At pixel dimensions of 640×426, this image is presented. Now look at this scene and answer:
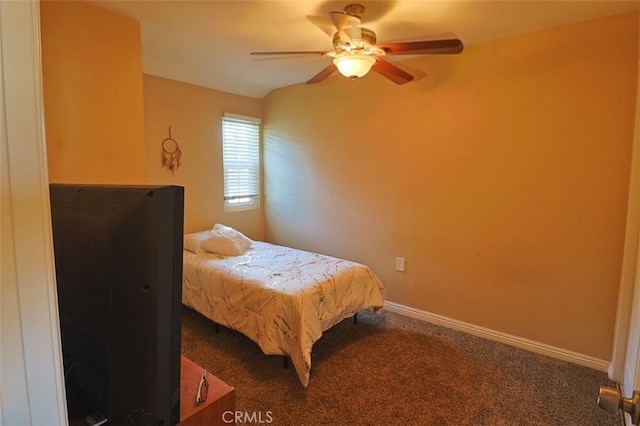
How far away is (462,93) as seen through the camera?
2.78 metres

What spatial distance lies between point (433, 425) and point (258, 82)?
3.52m

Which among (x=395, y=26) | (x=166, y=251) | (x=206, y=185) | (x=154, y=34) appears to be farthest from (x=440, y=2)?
(x=206, y=185)

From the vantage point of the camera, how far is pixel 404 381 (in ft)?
7.30

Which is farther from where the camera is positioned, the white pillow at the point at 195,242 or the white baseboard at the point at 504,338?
the white pillow at the point at 195,242

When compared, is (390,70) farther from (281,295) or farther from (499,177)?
(281,295)

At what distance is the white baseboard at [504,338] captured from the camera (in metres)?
2.42

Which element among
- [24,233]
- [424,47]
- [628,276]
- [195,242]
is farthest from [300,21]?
[628,276]

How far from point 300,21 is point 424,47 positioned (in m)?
0.87

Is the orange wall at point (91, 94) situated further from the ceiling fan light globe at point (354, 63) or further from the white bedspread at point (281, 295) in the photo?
the ceiling fan light globe at point (354, 63)

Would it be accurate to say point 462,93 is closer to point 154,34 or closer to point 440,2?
point 440,2

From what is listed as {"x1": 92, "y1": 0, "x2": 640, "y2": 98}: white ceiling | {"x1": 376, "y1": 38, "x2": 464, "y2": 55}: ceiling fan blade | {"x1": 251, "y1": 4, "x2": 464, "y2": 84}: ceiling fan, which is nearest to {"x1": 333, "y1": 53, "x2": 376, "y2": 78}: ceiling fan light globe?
{"x1": 251, "y1": 4, "x2": 464, "y2": 84}: ceiling fan

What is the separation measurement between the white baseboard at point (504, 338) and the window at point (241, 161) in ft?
6.84

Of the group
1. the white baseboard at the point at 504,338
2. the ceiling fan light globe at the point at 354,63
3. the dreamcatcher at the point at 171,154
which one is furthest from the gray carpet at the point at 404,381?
the ceiling fan light globe at the point at 354,63

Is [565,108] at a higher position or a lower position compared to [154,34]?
lower
